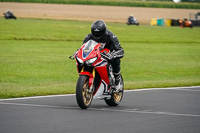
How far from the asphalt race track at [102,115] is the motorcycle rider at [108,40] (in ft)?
2.78

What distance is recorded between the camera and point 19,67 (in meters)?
20.1

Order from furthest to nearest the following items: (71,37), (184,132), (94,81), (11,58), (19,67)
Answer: (71,37)
(11,58)
(19,67)
(94,81)
(184,132)

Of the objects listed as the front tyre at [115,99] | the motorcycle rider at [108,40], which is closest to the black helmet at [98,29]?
the motorcycle rider at [108,40]

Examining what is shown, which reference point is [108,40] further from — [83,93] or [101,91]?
[83,93]

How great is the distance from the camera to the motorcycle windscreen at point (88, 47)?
381 inches

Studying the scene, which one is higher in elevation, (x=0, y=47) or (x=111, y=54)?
(x=111, y=54)

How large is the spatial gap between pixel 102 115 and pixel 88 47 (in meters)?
1.43

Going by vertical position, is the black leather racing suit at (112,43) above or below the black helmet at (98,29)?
below

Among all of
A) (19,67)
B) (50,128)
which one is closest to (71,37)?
(19,67)

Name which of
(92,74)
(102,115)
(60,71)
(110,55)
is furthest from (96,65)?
(60,71)

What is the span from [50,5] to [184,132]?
7439 cm

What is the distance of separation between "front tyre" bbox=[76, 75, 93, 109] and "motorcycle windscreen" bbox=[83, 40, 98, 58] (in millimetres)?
459

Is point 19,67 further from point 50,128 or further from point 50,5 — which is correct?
point 50,5

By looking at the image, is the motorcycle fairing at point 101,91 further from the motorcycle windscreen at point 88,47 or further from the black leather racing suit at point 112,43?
the motorcycle windscreen at point 88,47
